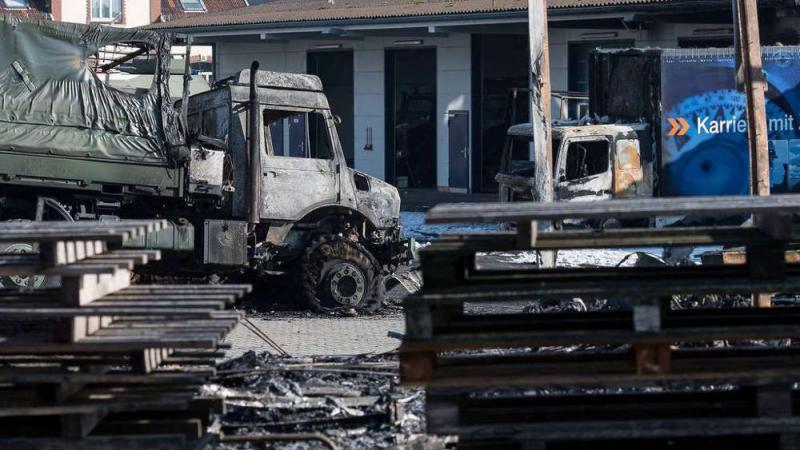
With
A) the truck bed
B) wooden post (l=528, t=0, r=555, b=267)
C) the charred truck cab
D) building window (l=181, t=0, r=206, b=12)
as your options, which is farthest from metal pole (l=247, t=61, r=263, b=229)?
building window (l=181, t=0, r=206, b=12)

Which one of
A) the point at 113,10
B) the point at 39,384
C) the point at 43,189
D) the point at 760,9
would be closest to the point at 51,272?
the point at 39,384

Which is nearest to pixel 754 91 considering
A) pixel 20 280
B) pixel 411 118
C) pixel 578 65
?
pixel 20 280

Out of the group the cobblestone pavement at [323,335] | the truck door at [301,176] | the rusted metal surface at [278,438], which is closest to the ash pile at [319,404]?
the rusted metal surface at [278,438]

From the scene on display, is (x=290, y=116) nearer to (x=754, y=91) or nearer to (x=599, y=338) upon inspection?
(x=754, y=91)

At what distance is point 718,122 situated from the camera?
2109 cm

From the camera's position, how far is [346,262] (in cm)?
1573

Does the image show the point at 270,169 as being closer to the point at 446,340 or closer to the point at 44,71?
the point at 44,71

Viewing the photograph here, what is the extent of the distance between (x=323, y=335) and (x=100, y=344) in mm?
7337

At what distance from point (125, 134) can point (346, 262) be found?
9.61 ft

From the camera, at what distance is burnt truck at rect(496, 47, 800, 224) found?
20.5 m

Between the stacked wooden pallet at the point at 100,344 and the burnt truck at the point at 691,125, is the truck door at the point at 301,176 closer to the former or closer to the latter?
the burnt truck at the point at 691,125

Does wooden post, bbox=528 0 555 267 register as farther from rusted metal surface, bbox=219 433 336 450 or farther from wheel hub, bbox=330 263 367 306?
rusted metal surface, bbox=219 433 336 450

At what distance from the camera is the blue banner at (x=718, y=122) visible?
20859 mm

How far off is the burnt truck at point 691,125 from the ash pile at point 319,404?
408 inches
